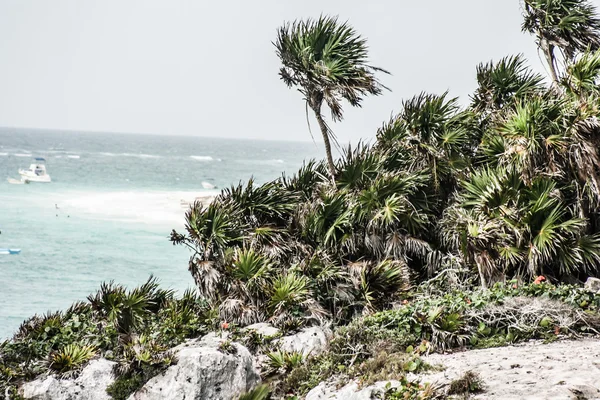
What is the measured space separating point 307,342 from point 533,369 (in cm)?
359

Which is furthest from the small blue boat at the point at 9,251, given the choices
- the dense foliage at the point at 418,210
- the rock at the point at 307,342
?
the rock at the point at 307,342

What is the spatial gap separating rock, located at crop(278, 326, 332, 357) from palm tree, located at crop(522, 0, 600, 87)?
7.75 m

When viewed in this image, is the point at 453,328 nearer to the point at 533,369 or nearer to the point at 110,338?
the point at 533,369

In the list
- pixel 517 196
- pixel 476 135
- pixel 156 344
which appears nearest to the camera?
pixel 156 344

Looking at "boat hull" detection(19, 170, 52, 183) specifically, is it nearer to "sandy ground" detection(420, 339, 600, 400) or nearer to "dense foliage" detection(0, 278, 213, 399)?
"dense foliage" detection(0, 278, 213, 399)

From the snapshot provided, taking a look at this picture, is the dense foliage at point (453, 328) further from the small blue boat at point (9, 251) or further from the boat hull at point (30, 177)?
the boat hull at point (30, 177)

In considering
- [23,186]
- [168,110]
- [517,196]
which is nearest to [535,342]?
[517,196]

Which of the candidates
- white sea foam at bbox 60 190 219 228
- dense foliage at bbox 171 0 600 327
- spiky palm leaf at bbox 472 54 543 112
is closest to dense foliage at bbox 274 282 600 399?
dense foliage at bbox 171 0 600 327

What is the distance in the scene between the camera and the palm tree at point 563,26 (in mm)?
12508

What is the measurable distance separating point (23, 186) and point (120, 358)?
5028 centimetres

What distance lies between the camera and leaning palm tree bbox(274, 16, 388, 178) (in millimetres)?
11938

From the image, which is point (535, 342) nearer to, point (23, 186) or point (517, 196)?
point (517, 196)

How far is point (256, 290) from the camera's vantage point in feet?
32.2

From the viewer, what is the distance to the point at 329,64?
12.0 metres
